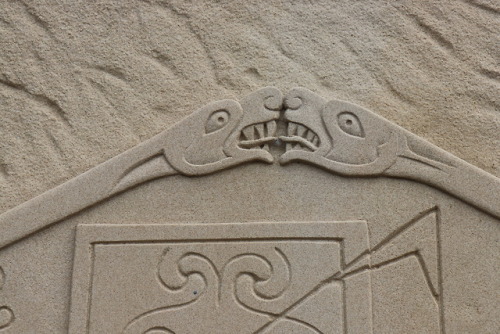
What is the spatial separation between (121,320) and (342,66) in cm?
114

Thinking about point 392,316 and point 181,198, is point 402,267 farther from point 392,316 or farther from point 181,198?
point 181,198

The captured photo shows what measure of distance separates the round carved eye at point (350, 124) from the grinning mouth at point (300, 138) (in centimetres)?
10

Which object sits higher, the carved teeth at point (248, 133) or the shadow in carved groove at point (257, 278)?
the carved teeth at point (248, 133)

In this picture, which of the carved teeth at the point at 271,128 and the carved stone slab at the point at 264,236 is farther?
the carved teeth at the point at 271,128

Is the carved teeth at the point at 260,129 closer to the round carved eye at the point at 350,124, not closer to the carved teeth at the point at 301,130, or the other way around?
the carved teeth at the point at 301,130

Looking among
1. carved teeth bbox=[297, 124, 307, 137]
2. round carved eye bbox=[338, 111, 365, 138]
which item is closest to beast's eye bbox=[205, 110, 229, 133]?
carved teeth bbox=[297, 124, 307, 137]

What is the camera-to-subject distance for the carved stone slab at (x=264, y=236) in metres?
1.80

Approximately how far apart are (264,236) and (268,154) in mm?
271

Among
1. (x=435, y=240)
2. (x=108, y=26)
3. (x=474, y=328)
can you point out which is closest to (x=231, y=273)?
(x=435, y=240)

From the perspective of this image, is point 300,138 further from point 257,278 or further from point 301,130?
point 257,278

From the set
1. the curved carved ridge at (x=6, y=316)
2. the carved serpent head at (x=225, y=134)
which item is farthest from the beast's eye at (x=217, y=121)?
the curved carved ridge at (x=6, y=316)

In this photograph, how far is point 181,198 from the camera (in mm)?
1894

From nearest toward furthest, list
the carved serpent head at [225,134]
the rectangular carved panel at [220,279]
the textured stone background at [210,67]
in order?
the rectangular carved panel at [220,279] → the carved serpent head at [225,134] → the textured stone background at [210,67]

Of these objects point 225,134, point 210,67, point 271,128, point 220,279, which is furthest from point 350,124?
point 220,279
